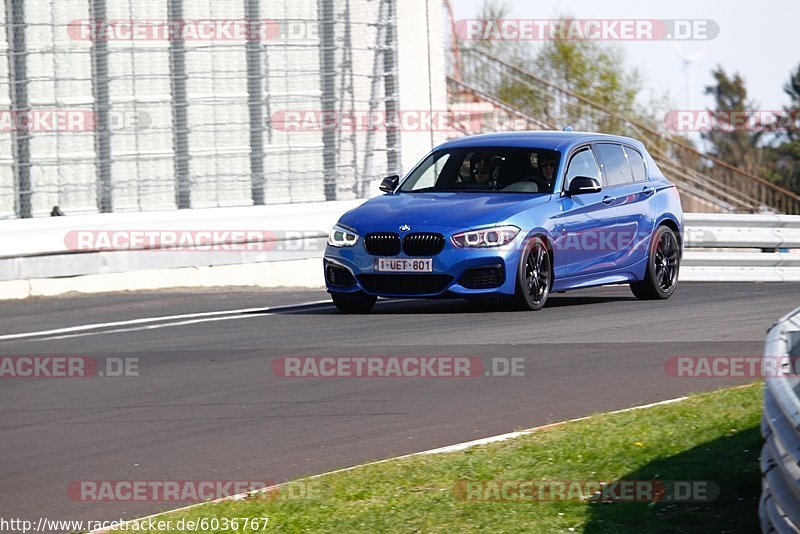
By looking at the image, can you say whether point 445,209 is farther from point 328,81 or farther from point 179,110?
point 328,81

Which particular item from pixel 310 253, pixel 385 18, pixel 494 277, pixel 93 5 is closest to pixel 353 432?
pixel 494 277

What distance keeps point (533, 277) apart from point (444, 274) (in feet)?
2.98

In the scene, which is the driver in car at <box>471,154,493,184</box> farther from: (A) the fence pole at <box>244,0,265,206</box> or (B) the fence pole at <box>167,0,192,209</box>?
(A) the fence pole at <box>244,0,265,206</box>

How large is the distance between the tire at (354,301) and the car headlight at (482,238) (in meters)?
1.16

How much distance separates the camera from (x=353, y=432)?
759 cm

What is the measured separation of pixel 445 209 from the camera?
505 inches

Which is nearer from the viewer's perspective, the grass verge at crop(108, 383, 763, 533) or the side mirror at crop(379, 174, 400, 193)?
the grass verge at crop(108, 383, 763, 533)

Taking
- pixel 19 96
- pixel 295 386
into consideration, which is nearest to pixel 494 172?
pixel 295 386

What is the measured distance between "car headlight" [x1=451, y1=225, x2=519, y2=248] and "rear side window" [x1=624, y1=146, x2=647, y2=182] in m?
2.82

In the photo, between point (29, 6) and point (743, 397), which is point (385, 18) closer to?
point (29, 6)

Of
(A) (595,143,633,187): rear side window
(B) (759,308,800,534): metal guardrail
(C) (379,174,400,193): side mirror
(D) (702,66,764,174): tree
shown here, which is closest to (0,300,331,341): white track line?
(C) (379,174,400,193): side mirror

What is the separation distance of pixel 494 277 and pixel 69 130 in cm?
733

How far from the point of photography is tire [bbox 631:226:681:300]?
14461 millimetres

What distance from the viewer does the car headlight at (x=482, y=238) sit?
12.4 m
